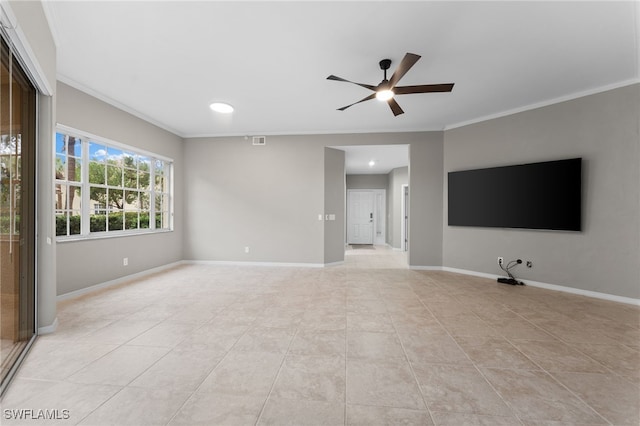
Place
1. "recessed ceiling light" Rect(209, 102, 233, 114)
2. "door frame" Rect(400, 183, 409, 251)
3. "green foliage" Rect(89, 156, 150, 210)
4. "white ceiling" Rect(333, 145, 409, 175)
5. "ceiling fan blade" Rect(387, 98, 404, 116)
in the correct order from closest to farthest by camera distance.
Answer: "ceiling fan blade" Rect(387, 98, 404, 116), "green foliage" Rect(89, 156, 150, 210), "recessed ceiling light" Rect(209, 102, 233, 114), "white ceiling" Rect(333, 145, 409, 175), "door frame" Rect(400, 183, 409, 251)

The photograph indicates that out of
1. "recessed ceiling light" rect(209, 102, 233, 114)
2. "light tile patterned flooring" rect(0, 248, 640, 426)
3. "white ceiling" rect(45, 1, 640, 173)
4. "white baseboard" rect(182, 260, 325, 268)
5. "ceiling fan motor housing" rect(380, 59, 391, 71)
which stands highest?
"white ceiling" rect(45, 1, 640, 173)

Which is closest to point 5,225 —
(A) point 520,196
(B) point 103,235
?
(B) point 103,235

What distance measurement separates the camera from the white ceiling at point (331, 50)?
218cm

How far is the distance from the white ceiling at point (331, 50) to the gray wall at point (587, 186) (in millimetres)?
305

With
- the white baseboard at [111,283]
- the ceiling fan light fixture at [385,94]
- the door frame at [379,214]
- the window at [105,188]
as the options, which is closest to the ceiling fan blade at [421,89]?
the ceiling fan light fixture at [385,94]

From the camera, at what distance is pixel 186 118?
467cm

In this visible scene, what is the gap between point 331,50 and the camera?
268 cm

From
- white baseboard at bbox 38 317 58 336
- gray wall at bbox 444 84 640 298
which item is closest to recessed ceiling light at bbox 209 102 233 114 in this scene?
white baseboard at bbox 38 317 58 336

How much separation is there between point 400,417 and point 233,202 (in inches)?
195

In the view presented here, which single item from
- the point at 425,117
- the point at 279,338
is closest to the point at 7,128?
the point at 279,338

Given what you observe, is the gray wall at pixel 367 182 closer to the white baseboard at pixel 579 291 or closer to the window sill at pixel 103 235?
the white baseboard at pixel 579 291

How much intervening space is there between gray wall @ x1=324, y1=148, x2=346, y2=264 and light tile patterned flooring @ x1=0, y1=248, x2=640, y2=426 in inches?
82.5

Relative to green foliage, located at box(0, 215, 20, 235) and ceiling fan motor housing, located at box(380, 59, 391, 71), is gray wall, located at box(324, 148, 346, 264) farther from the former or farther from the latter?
green foliage, located at box(0, 215, 20, 235)

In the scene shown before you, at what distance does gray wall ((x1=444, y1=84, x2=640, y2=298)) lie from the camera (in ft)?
10.9
